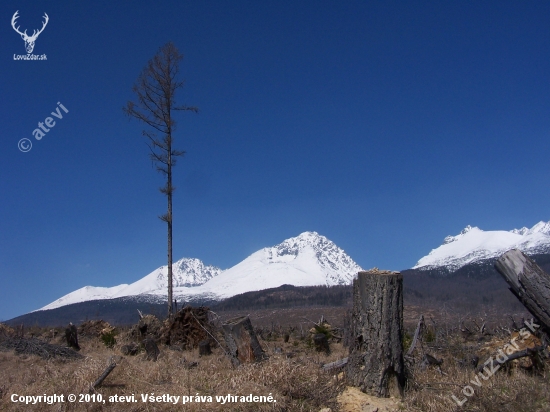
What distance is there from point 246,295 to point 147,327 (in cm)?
17652

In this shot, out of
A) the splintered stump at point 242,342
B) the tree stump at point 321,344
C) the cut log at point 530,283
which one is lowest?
the tree stump at point 321,344

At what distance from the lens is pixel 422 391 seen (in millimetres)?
6016

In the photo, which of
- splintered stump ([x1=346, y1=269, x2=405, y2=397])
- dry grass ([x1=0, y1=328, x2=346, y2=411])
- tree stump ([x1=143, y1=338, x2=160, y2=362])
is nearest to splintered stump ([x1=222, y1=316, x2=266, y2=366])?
dry grass ([x1=0, y1=328, x2=346, y2=411])

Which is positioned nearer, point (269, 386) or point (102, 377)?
point (269, 386)

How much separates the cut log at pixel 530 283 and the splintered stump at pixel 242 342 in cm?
401

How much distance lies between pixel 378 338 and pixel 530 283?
2.05 m

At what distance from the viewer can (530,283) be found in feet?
19.9

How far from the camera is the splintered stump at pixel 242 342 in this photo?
25.8ft

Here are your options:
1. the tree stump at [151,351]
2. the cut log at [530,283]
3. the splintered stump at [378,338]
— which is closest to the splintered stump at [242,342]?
the splintered stump at [378,338]

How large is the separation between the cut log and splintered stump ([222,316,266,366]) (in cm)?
401

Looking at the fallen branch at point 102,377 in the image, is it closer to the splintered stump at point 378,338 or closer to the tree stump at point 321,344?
the splintered stump at point 378,338

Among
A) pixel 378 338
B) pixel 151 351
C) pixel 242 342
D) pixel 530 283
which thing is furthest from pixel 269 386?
pixel 151 351

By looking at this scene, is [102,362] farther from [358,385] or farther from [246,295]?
[246,295]

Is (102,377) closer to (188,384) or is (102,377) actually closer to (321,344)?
(188,384)
